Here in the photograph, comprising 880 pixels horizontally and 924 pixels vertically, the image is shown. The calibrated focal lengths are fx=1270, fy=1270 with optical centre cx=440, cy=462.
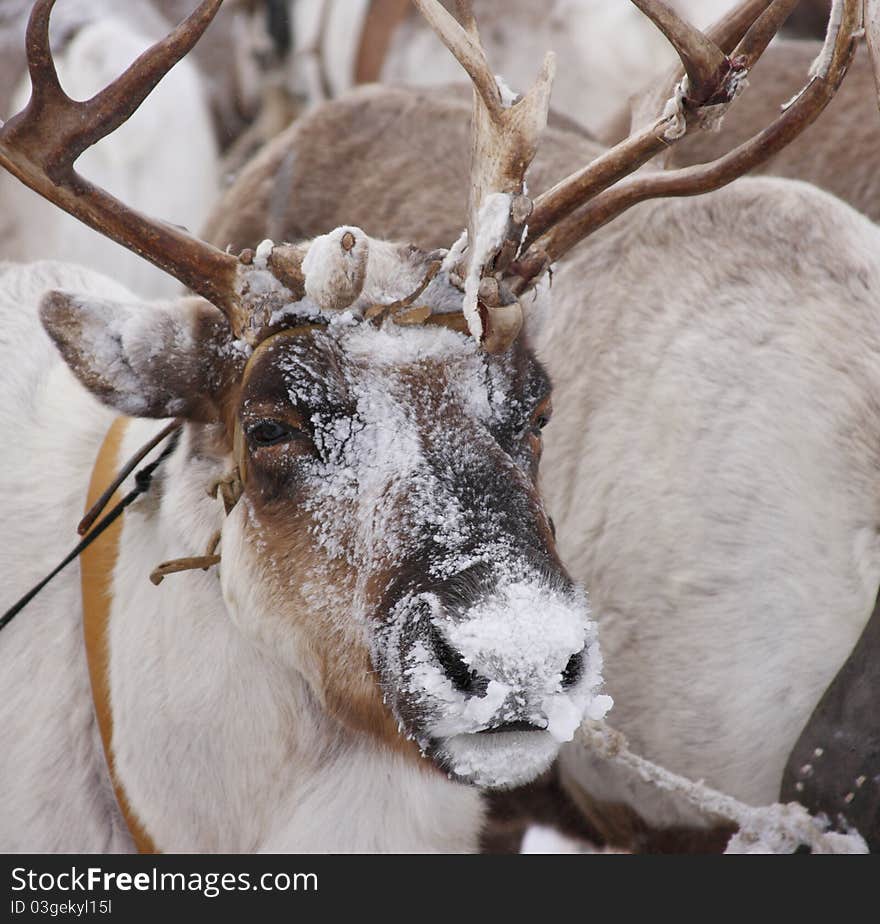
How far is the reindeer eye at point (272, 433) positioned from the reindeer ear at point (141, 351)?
17cm

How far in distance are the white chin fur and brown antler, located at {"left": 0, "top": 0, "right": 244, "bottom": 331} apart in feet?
3.04

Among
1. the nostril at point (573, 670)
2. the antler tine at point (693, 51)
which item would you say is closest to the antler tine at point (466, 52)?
the antler tine at point (693, 51)

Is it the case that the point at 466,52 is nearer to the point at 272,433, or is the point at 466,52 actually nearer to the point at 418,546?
the point at 272,433

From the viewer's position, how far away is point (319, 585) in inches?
96.6

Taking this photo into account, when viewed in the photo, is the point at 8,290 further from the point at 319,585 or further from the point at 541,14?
the point at 541,14

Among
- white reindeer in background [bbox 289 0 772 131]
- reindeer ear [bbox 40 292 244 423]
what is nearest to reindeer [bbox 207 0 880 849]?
reindeer ear [bbox 40 292 244 423]

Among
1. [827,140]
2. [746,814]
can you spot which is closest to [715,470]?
[746,814]

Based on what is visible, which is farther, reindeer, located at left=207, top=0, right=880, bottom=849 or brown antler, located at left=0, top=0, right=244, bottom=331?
reindeer, located at left=207, top=0, right=880, bottom=849

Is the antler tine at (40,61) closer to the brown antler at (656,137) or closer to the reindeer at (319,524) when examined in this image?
the reindeer at (319,524)

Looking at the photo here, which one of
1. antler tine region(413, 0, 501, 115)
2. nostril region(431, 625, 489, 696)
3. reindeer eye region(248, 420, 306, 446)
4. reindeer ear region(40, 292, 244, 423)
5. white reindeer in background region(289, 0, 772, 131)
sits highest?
antler tine region(413, 0, 501, 115)

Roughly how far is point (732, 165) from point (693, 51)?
0.24m

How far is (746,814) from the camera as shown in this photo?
292 cm

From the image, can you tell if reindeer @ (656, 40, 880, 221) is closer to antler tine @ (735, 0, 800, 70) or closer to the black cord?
antler tine @ (735, 0, 800, 70)

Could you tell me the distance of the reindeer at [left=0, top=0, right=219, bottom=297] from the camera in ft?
19.0
